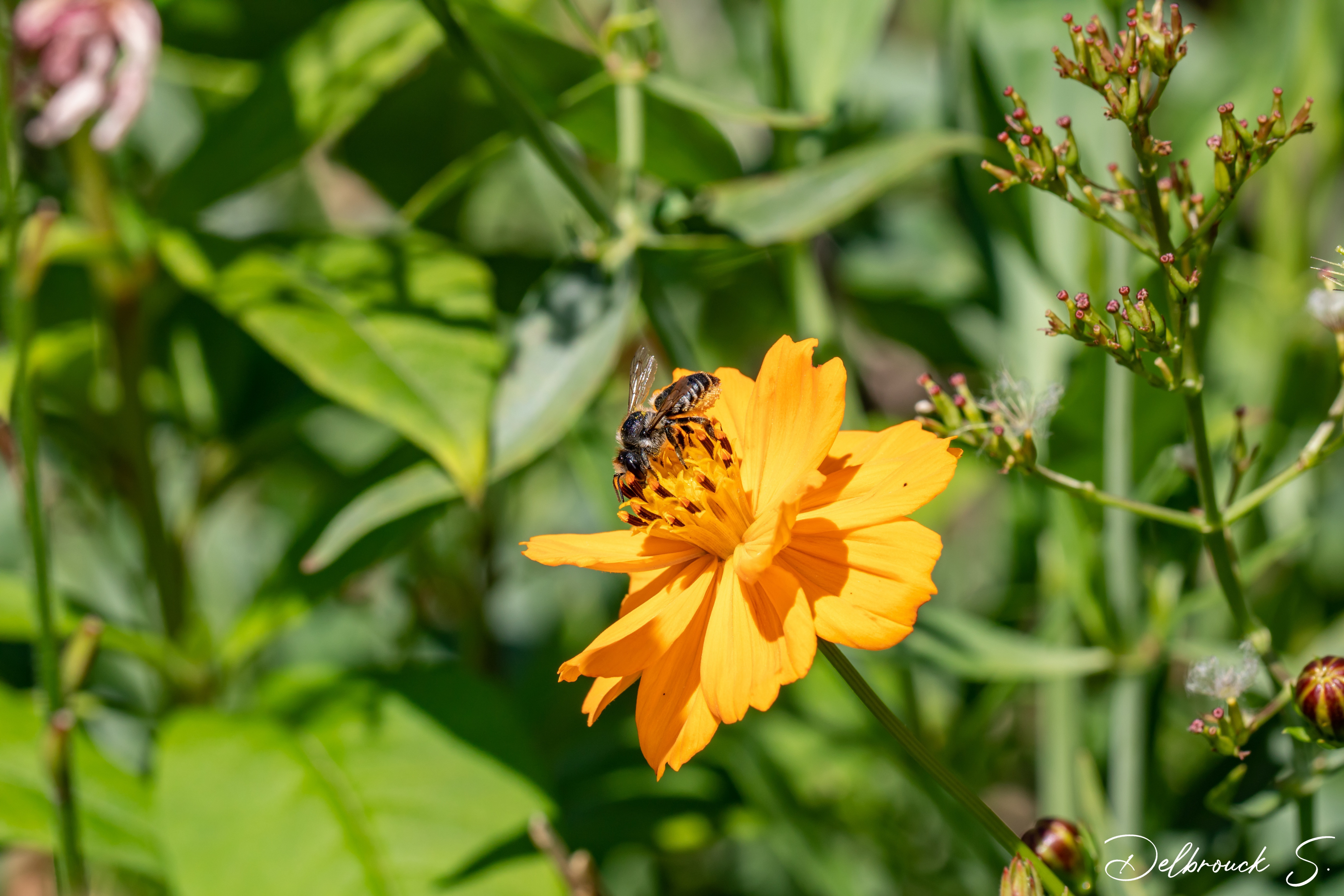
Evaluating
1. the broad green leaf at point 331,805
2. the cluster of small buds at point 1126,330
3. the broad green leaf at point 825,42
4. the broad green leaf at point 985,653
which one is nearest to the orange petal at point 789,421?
the cluster of small buds at point 1126,330

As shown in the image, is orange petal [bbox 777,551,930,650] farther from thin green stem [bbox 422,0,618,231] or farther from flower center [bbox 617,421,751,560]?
thin green stem [bbox 422,0,618,231]

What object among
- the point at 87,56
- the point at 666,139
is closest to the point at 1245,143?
the point at 666,139

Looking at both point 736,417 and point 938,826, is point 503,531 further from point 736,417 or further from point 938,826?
point 736,417

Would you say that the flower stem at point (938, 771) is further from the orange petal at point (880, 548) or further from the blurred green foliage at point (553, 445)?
the blurred green foliage at point (553, 445)

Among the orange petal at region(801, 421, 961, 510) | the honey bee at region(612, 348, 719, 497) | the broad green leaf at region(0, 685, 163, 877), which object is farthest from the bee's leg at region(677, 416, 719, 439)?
the broad green leaf at region(0, 685, 163, 877)

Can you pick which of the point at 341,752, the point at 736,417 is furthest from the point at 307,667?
the point at 736,417
